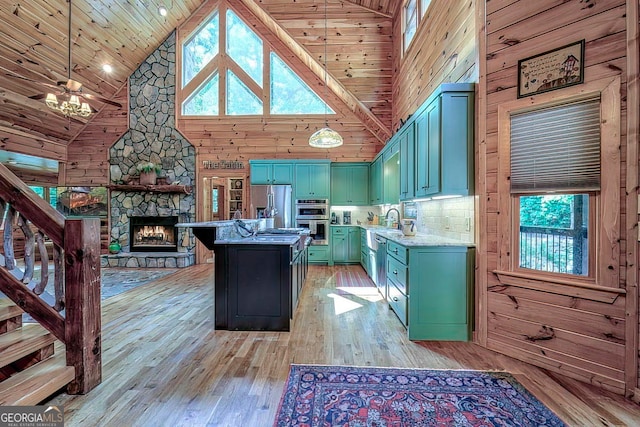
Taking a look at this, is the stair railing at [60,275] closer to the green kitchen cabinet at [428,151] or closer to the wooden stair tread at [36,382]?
the wooden stair tread at [36,382]

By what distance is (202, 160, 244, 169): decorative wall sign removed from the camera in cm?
708

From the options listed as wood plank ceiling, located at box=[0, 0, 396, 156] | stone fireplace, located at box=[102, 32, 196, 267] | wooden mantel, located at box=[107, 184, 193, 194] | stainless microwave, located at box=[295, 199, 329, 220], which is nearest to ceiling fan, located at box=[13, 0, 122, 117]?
wood plank ceiling, located at box=[0, 0, 396, 156]

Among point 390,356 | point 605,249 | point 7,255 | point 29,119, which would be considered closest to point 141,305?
point 7,255

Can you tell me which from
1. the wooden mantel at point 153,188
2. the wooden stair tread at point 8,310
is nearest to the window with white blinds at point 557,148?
the wooden stair tread at point 8,310

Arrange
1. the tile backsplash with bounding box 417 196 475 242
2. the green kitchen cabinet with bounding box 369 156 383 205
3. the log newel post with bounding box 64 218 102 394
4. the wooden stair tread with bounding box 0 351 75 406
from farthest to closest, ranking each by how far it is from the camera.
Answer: the green kitchen cabinet with bounding box 369 156 383 205 < the tile backsplash with bounding box 417 196 475 242 < the log newel post with bounding box 64 218 102 394 < the wooden stair tread with bounding box 0 351 75 406

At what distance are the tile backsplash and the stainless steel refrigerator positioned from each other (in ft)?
10.3

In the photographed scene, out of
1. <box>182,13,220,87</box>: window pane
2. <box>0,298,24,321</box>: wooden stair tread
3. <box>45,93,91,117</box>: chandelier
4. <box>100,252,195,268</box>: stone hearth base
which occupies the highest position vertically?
<box>182,13,220,87</box>: window pane

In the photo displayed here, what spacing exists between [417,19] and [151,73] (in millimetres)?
6276

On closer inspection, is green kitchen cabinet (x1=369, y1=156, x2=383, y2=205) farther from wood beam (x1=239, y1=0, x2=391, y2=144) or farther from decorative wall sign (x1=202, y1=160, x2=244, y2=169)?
decorative wall sign (x1=202, y1=160, x2=244, y2=169)

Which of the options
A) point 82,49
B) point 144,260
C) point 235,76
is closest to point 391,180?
point 235,76

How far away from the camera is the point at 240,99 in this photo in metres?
7.13

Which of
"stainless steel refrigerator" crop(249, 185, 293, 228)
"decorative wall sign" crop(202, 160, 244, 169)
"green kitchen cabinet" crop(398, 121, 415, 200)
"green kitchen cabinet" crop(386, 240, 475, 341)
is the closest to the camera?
"green kitchen cabinet" crop(386, 240, 475, 341)

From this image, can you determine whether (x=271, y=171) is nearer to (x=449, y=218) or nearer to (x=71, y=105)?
(x=71, y=105)

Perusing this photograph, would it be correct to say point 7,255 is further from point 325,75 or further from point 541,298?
point 325,75
